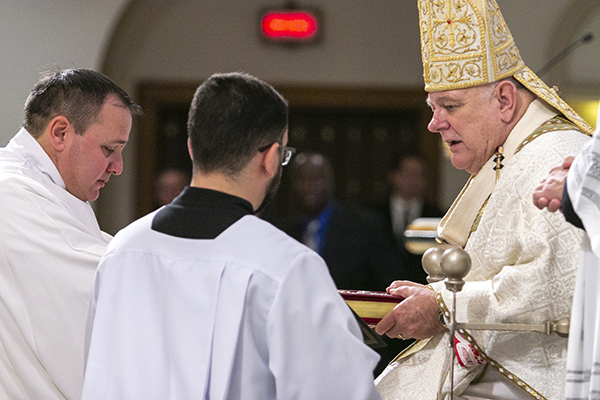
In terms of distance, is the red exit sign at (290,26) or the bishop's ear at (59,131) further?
the red exit sign at (290,26)

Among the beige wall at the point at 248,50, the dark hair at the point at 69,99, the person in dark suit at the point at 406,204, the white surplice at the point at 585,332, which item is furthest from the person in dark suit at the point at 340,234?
the white surplice at the point at 585,332

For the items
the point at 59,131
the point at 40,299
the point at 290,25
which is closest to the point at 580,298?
the point at 40,299

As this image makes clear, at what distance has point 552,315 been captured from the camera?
84.5 inches

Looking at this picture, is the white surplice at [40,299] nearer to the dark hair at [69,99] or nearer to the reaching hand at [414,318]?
the dark hair at [69,99]

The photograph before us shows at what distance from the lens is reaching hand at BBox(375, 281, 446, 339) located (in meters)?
2.29

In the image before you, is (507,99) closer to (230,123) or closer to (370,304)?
(370,304)

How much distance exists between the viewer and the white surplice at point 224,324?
1.70 metres

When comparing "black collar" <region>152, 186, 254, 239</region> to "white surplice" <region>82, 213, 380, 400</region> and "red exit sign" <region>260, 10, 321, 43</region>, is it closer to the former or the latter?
"white surplice" <region>82, 213, 380, 400</region>

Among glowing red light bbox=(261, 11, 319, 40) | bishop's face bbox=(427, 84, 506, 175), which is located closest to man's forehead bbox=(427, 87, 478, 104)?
bishop's face bbox=(427, 84, 506, 175)

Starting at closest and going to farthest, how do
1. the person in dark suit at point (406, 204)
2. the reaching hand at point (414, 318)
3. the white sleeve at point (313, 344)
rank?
the white sleeve at point (313, 344) → the reaching hand at point (414, 318) → the person in dark suit at point (406, 204)

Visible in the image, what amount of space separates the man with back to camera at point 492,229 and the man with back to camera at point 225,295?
56cm

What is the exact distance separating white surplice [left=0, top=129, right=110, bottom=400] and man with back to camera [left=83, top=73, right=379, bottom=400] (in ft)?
2.18

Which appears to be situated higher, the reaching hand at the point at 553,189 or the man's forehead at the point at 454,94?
the man's forehead at the point at 454,94

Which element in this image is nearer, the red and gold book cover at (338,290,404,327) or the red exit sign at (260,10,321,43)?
the red and gold book cover at (338,290,404,327)
